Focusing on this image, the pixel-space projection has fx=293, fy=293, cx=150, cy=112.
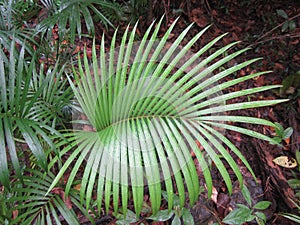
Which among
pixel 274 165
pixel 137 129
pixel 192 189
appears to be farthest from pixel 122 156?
pixel 274 165

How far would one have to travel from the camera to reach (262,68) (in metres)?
2.05

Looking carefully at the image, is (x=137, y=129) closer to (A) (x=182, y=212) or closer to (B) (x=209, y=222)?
(A) (x=182, y=212)

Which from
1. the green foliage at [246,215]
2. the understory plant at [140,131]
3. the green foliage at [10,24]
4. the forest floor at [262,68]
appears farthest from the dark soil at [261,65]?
the green foliage at [10,24]

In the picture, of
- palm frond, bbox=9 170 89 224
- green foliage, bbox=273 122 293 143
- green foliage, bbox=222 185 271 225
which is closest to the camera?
palm frond, bbox=9 170 89 224

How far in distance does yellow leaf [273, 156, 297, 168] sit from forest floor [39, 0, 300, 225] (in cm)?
2

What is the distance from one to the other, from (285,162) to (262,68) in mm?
763

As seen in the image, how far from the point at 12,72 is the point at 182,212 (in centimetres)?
84

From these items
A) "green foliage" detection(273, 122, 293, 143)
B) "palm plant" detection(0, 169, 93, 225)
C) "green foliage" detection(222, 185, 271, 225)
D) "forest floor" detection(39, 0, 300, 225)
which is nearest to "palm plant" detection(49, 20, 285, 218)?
"palm plant" detection(0, 169, 93, 225)

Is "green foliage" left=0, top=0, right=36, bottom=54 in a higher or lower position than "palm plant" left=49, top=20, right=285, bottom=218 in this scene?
higher

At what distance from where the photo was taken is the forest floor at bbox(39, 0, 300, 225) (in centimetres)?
142

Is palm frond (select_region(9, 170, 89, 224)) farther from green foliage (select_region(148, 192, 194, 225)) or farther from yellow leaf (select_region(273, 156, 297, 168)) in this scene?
yellow leaf (select_region(273, 156, 297, 168))

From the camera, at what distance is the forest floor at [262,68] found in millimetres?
1423

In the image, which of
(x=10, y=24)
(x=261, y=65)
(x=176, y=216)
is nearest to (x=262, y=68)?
(x=261, y=65)

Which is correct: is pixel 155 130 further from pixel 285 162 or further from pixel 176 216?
pixel 285 162
